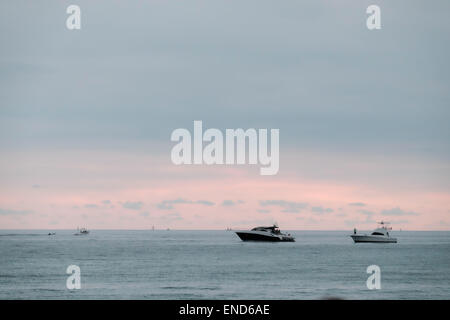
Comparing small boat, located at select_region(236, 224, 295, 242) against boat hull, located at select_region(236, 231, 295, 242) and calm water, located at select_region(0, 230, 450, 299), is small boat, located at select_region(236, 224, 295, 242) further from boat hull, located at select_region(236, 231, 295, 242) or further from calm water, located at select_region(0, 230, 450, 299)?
calm water, located at select_region(0, 230, 450, 299)

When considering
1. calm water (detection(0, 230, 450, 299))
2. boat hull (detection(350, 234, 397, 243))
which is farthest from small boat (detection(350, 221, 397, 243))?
calm water (detection(0, 230, 450, 299))

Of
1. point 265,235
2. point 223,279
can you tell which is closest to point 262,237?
point 265,235

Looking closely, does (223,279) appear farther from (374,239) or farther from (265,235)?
(374,239)

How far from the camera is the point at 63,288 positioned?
69125 millimetres

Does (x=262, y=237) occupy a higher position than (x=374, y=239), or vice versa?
(x=262, y=237)

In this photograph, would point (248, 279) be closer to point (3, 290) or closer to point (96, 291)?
point (96, 291)

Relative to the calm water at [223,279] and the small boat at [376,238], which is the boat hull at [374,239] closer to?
the small boat at [376,238]

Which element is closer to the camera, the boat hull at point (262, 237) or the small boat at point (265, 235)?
the boat hull at point (262, 237)

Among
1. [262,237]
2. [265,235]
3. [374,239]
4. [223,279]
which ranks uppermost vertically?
[265,235]

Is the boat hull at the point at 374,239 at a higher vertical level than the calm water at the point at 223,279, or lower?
higher

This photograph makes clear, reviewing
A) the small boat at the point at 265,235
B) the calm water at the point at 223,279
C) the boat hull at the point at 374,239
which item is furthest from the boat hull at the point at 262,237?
the calm water at the point at 223,279

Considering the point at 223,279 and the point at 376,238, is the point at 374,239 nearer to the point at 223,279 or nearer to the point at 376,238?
the point at 376,238

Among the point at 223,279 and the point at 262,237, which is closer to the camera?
the point at 223,279
